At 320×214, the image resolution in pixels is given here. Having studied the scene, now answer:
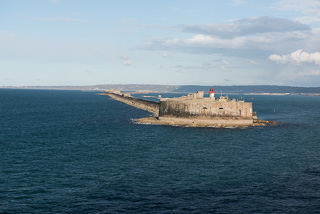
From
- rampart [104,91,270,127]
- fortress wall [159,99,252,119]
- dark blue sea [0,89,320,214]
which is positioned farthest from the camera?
fortress wall [159,99,252,119]

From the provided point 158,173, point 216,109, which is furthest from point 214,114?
point 158,173

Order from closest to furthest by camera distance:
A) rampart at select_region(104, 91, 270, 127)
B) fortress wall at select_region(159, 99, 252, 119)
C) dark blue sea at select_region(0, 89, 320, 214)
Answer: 1. dark blue sea at select_region(0, 89, 320, 214)
2. rampart at select_region(104, 91, 270, 127)
3. fortress wall at select_region(159, 99, 252, 119)

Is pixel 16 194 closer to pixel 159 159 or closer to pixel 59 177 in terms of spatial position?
pixel 59 177

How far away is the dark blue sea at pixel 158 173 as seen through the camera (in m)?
24.5

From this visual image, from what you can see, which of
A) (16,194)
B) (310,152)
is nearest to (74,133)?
(16,194)

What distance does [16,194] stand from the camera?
86.1 ft

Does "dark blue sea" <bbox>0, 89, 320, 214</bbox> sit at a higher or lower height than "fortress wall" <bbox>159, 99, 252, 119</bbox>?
lower

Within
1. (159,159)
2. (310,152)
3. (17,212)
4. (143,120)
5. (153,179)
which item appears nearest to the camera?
(17,212)

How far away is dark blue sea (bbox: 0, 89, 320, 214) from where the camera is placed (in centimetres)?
2447

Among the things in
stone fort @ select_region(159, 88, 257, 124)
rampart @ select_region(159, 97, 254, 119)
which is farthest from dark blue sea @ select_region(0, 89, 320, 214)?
rampart @ select_region(159, 97, 254, 119)

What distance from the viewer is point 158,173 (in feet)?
107

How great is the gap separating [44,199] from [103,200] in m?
4.39

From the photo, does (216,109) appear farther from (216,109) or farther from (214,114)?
(214,114)

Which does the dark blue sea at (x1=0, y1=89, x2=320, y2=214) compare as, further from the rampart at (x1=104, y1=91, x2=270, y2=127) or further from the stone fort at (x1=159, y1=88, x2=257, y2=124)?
the stone fort at (x1=159, y1=88, x2=257, y2=124)
